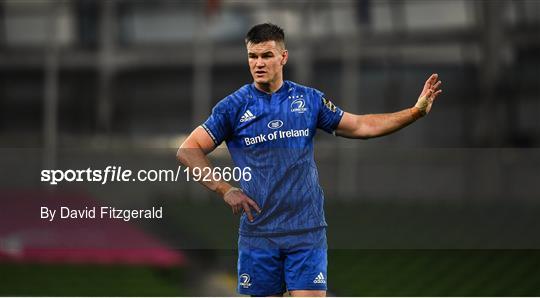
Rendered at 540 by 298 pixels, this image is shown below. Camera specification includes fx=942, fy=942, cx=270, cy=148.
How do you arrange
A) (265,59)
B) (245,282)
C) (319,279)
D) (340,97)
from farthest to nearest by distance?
(340,97) → (245,282) → (319,279) → (265,59)

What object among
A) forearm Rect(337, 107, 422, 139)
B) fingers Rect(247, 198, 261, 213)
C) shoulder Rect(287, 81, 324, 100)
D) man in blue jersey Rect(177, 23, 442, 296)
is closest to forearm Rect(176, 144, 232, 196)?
man in blue jersey Rect(177, 23, 442, 296)

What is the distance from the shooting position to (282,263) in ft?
14.1

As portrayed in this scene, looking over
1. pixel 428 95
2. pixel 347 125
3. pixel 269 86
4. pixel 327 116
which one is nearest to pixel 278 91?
pixel 269 86

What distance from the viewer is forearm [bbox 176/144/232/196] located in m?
4.17

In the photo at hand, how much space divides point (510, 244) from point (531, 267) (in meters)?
0.67

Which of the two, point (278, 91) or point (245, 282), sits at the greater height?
point (278, 91)

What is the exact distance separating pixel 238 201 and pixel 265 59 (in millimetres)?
634

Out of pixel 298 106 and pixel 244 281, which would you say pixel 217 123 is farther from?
pixel 244 281

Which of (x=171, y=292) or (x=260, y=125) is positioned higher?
(x=260, y=125)

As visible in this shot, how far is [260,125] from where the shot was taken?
420cm

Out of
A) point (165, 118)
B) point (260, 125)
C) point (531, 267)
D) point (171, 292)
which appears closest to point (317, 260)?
point (260, 125)

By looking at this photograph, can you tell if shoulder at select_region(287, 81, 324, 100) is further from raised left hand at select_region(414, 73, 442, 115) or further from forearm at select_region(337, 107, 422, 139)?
raised left hand at select_region(414, 73, 442, 115)

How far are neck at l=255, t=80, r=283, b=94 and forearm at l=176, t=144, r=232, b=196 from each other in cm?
39

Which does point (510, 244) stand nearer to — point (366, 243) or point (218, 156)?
point (366, 243)
